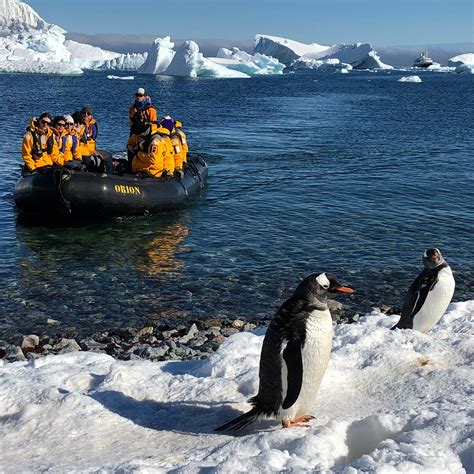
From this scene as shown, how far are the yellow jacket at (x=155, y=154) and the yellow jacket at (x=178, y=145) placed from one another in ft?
0.74

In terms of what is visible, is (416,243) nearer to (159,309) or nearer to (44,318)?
(159,309)

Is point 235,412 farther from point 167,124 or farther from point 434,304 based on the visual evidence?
point 167,124

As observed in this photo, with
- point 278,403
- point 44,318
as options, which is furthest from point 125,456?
point 44,318

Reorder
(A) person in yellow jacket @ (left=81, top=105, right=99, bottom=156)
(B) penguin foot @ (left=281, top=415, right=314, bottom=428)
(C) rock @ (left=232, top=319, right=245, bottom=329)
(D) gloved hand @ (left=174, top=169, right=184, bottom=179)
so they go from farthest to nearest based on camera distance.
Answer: (A) person in yellow jacket @ (left=81, top=105, right=99, bottom=156)
(D) gloved hand @ (left=174, top=169, right=184, bottom=179)
(C) rock @ (left=232, top=319, right=245, bottom=329)
(B) penguin foot @ (left=281, top=415, right=314, bottom=428)

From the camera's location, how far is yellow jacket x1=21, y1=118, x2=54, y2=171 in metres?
13.9

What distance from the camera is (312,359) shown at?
465cm

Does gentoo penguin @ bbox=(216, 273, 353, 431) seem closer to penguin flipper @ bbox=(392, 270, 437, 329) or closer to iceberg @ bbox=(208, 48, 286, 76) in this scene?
penguin flipper @ bbox=(392, 270, 437, 329)

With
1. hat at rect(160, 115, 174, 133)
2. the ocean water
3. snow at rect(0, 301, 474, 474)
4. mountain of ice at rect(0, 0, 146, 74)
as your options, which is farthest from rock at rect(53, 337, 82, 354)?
mountain of ice at rect(0, 0, 146, 74)

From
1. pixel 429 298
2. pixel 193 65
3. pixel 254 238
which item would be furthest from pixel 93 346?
pixel 193 65

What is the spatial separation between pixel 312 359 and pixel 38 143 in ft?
35.4

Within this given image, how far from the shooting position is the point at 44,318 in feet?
30.5

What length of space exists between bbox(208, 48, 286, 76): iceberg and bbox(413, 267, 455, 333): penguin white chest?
9019 centimetres

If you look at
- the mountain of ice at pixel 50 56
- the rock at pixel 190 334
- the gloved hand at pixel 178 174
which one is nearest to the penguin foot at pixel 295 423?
the rock at pixel 190 334

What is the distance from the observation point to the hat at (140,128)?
14366mm
